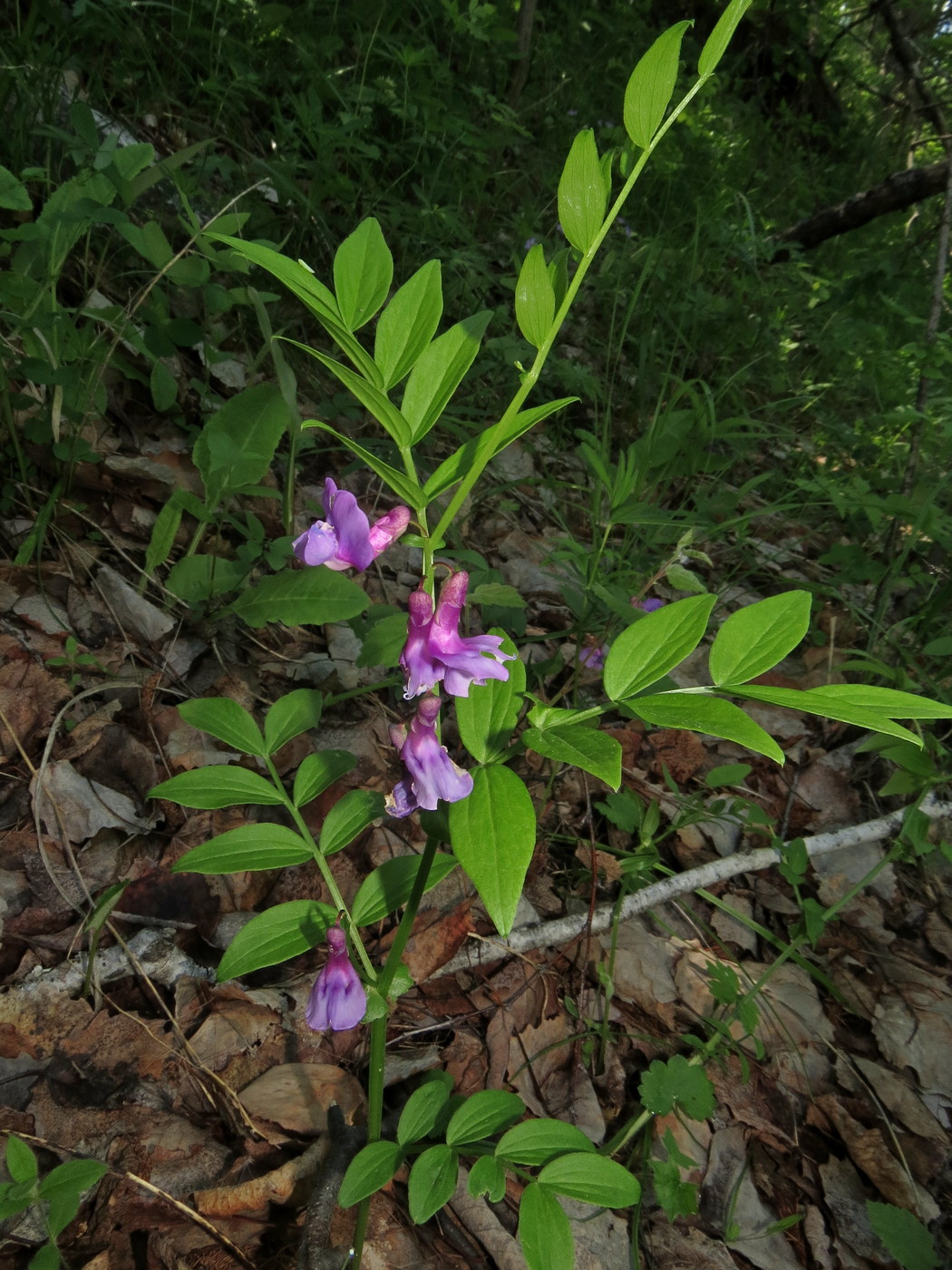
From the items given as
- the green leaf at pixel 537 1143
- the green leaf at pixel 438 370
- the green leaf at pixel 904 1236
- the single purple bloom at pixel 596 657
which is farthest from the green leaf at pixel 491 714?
the green leaf at pixel 904 1236

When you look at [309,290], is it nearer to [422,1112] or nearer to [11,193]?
[422,1112]

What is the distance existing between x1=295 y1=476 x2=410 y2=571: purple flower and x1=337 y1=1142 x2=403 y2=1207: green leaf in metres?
0.98

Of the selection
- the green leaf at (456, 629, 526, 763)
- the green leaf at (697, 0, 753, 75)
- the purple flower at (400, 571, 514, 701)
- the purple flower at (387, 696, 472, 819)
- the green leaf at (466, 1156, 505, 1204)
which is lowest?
the green leaf at (466, 1156, 505, 1204)

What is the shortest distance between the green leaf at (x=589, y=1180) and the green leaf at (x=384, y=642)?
0.97 meters

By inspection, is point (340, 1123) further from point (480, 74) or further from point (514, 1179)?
point (480, 74)

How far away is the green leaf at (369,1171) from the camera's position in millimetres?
1247

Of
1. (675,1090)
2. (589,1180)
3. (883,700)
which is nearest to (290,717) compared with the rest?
(589,1180)

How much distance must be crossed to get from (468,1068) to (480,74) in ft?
18.7

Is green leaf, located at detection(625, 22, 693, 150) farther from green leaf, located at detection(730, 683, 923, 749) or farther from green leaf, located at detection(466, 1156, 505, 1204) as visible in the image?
green leaf, located at detection(466, 1156, 505, 1204)

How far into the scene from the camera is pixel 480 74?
5.12 meters

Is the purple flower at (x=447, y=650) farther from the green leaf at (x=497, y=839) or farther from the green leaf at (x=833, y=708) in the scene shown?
the green leaf at (x=833, y=708)

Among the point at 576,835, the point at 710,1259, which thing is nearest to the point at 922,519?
the point at 576,835

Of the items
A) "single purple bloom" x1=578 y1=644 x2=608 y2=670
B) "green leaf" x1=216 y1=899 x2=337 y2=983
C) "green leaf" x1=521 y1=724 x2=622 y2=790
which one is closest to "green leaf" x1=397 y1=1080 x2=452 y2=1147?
"green leaf" x1=216 y1=899 x2=337 y2=983

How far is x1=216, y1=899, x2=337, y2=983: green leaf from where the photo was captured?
1313 millimetres
